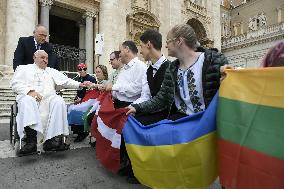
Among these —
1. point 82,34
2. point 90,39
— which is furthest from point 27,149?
point 82,34

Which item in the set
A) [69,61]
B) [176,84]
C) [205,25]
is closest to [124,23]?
[69,61]

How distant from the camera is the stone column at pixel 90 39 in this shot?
17.2m

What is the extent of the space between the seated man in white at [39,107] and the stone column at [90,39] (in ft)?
41.3

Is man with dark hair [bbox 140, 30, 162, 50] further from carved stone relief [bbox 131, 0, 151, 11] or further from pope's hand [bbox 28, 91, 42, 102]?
carved stone relief [bbox 131, 0, 151, 11]

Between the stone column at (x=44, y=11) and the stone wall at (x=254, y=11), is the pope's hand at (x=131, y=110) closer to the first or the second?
the stone column at (x=44, y=11)

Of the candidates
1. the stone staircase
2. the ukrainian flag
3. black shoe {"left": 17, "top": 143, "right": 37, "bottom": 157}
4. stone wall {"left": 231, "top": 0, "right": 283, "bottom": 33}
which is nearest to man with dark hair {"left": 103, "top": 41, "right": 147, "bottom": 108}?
black shoe {"left": 17, "top": 143, "right": 37, "bottom": 157}

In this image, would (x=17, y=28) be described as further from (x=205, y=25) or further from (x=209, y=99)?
(x=205, y=25)

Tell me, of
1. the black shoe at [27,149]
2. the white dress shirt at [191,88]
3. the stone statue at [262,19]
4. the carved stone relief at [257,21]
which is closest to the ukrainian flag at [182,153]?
the white dress shirt at [191,88]

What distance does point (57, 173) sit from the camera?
343 centimetres

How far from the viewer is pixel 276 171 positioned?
1.73m

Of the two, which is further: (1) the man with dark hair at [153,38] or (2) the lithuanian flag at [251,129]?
(1) the man with dark hair at [153,38]

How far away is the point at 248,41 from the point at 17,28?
72.1 feet

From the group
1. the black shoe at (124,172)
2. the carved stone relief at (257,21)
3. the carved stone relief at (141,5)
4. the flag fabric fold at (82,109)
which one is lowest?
the black shoe at (124,172)

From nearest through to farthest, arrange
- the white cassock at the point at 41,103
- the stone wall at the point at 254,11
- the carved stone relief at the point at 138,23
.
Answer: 1. the white cassock at the point at 41,103
2. the carved stone relief at the point at 138,23
3. the stone wall at the point at 254,11
